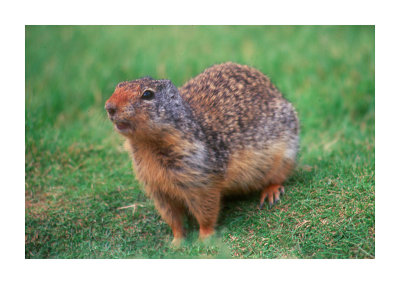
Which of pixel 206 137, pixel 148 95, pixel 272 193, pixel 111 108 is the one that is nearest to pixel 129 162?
pixel 206 137

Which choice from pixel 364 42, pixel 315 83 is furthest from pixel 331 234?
pixel 364 42

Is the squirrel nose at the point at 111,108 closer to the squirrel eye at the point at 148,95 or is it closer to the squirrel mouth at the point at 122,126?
the squirrel mouth at the point at 122,126

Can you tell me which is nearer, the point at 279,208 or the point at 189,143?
the point at 189,143

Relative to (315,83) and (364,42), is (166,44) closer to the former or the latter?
(315,83)

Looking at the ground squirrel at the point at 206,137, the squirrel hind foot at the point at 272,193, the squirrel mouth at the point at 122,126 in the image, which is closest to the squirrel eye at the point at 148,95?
the ground squirrel at the point at 206,137

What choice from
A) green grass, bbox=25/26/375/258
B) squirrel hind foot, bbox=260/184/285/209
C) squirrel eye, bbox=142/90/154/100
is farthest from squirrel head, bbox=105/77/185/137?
squirrel hind foot, bbox=260/184/285/209

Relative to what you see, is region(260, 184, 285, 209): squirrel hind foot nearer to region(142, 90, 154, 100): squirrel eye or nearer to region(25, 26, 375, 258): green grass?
region(25, 26, 375, 258): green grass
